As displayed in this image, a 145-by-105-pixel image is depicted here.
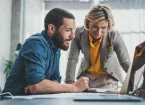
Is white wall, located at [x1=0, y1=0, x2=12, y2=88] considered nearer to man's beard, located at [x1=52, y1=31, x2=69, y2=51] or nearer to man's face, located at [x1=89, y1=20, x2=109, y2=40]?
man's face, located at [x1=89, y1=20, x2=109, y2=40]

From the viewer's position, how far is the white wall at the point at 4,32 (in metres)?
3.91

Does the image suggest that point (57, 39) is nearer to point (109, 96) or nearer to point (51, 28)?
point (51, 28)

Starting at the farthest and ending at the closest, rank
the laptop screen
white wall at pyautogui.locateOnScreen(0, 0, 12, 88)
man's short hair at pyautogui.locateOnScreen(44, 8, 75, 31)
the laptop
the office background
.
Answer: the office background, white wall at pyautogui.locateOnScreen(0, 0, 12, 88), man's short hair at pyautogui.locateOnScreen(44, 8, 75, 31), the laptop screen, the laptop

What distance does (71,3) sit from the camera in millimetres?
4387

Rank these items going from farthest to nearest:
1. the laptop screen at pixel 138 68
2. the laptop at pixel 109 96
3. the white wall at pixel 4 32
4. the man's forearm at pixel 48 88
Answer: the white wall at pixel 4 32, the man's forearm at pixel 48 88, the laptop screen at pixel 138 68, the laptop at pixel 109 96

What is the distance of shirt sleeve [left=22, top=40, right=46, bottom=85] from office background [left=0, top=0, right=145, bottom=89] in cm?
276

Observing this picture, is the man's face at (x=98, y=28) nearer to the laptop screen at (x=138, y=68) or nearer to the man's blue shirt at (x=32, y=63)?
the man's blue shirt at (x=32, y=63)

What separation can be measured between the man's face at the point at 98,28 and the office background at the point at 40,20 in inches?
87.7

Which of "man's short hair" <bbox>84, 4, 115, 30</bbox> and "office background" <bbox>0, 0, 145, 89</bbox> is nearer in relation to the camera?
"man's short hair" <bbox>84, 4, 115, 30</bbox>

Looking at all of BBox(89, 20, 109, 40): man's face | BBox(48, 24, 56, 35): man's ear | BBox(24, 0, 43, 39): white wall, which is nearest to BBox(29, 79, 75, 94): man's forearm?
BBox(48, 24, 56, 35): man's ear

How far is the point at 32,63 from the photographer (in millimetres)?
1161

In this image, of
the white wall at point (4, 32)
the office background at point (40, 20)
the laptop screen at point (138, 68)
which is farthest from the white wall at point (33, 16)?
the laptop screen at point (138, 68)

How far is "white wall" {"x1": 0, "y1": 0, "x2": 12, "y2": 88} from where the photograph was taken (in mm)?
3910

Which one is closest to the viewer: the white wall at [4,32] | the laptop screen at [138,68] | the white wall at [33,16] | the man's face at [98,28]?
the laptop screen at [138,68]
